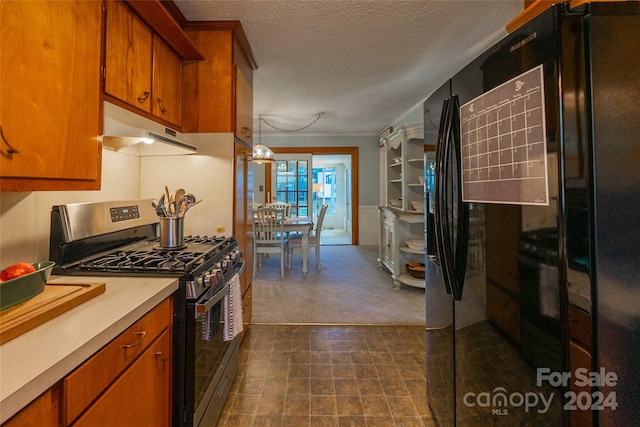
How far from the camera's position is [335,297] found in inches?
127

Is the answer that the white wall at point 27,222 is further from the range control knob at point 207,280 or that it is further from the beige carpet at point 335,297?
the beige carpet at point 335,297

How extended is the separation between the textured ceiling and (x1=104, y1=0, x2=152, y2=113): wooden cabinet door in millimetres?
555

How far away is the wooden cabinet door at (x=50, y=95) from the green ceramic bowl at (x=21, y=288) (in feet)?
0.88

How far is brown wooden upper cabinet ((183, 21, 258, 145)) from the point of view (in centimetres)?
198

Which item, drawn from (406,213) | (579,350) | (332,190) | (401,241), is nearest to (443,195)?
(579,350)

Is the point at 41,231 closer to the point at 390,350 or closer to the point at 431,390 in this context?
the point at 431,390

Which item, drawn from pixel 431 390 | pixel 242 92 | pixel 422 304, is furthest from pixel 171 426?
pixel 422 304

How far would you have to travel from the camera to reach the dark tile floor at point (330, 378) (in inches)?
60.8

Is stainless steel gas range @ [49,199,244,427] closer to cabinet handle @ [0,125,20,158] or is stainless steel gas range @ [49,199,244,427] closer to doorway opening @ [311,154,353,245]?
cabinet handle @ [0,125,20,158]

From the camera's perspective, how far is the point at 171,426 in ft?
3.62

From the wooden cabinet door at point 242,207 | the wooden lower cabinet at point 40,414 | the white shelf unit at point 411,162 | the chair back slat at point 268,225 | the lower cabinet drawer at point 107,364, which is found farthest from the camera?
the chair back slat at point 268,225

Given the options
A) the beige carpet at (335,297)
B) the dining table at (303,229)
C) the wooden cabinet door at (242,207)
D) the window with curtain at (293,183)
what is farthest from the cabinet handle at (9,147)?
the window with curtain at (293,183)

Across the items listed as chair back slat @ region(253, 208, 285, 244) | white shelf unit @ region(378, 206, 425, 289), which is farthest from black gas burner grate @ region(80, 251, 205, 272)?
white shelf unit @ region(378, 206, 425, 289)

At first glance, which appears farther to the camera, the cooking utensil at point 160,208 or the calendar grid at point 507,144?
the cooking utensil at point 160,208
